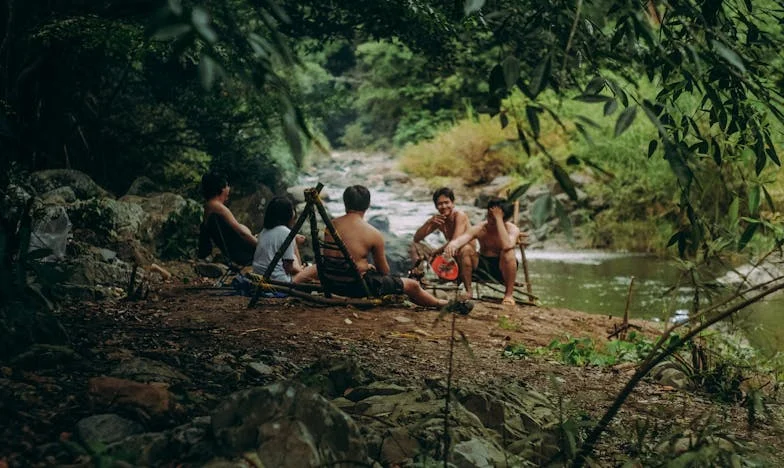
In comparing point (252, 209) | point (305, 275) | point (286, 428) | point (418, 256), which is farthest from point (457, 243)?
point (252, 209)

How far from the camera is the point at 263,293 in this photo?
5918mm

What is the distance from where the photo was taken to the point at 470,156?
19.9 metres

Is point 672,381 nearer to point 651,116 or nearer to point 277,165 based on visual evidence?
point 651,116

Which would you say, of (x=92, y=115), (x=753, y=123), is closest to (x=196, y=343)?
(x=753, y=123)

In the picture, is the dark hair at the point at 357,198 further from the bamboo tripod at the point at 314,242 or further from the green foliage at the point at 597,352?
the green foliage at the point at 597,352

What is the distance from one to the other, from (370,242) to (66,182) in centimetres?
420

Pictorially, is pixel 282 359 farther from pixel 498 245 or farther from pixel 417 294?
pixel 498 245

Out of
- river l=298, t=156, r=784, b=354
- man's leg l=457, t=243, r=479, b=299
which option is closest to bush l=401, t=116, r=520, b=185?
river l=298, t=156, r=784, b=354

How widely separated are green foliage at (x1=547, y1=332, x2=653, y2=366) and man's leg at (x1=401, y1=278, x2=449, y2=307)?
46.6 inches

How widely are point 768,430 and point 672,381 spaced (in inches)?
33.7

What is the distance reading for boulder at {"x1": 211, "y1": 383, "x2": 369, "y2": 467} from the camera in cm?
229

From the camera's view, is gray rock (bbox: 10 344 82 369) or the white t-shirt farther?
the white t-shirt

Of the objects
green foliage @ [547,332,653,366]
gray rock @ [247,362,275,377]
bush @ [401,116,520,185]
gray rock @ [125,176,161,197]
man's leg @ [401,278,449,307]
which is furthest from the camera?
bush @ [401,116,520,185]

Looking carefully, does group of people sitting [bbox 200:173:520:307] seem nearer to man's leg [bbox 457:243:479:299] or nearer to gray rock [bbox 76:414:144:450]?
man's leg [bbox 457:243:479:299]
